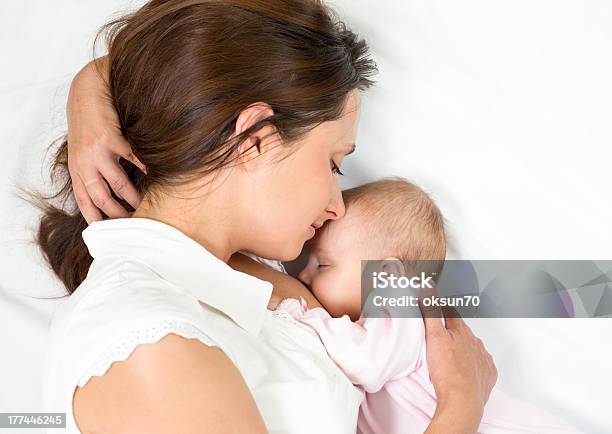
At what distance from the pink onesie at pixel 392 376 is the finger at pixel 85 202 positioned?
1.20 feet

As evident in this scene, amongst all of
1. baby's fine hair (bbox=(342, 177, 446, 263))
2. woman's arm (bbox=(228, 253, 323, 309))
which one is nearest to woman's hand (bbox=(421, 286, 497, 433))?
baby's fine hair (bbox=(342, 177, 446, 263))

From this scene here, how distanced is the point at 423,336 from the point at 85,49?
106 cm

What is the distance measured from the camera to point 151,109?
1.31 meters

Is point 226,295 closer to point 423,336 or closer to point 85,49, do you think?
point 423,336

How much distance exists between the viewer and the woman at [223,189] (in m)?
1.15

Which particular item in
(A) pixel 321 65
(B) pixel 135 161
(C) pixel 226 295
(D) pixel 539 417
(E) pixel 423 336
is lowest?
(D) pixel 539 417

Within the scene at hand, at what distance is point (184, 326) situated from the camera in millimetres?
1071

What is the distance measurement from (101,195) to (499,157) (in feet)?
2.63

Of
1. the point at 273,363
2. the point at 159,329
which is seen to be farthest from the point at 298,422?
the point at 159,329

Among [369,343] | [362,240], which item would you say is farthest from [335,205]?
[369,343]

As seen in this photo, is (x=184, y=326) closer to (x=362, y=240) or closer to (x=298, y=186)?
(x=298, y=186)

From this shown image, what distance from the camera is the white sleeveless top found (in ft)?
3.53

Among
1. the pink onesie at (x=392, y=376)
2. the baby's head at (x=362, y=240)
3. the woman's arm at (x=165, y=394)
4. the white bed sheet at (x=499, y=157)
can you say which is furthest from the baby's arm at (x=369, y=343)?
the woman's arm at (x=165, y=394)

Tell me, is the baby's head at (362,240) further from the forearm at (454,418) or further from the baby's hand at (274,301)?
the forearm at (454,418)
